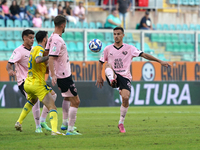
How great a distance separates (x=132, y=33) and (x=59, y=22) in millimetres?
12440

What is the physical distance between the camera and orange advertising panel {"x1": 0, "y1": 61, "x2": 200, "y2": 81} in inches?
722

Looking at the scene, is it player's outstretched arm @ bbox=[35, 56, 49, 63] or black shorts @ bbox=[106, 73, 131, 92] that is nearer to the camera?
player's outstretched arm @ bbox=[35, 56, 49, 63]

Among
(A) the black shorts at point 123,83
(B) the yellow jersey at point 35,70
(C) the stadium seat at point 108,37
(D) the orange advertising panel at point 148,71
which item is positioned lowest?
(D) the orange advertising panel at point 148,71

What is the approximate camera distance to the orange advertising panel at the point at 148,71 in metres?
18.3

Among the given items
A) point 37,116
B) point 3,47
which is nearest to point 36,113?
point 37,116

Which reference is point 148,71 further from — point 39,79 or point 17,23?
point 39,79

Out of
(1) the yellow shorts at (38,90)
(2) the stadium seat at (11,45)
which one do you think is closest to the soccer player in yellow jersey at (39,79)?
(1) the yellow shorts at (38,90)

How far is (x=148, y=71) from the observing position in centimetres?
1917

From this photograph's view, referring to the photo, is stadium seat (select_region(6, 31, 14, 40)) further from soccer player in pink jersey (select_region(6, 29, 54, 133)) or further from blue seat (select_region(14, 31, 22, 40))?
soccer player in pink jersey (select_region(6, 29, 54, 133))

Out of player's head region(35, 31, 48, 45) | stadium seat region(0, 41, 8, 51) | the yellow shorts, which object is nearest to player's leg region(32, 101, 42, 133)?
the yellow shorts

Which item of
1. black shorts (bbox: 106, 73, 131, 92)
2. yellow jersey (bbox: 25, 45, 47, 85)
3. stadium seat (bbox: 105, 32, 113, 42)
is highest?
stadium seat (bbox: 105, 32, 113, 42)

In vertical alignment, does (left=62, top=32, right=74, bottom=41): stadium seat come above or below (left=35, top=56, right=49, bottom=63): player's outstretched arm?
above

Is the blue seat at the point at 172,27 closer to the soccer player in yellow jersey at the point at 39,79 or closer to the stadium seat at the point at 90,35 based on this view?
the stadium seat at the point at 90,35

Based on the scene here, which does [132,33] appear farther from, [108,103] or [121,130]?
[121,130]
